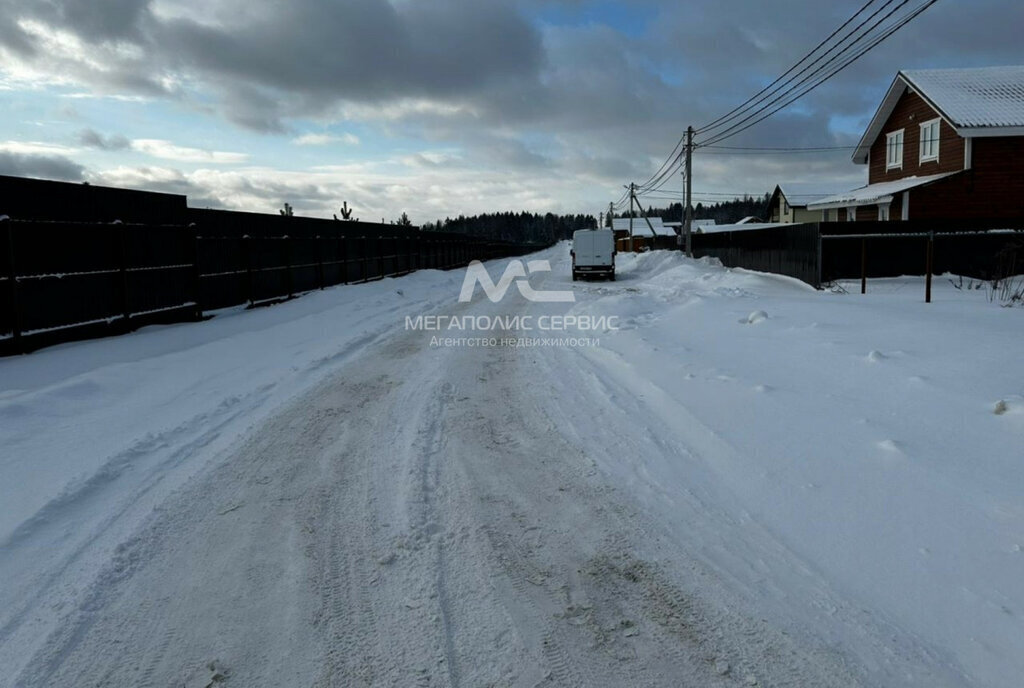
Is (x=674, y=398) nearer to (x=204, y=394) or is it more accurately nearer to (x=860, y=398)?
(x=860, y=398)

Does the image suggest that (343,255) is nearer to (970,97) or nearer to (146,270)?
(146,270)

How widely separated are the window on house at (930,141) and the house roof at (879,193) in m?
0.91

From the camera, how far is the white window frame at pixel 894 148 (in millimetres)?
30734

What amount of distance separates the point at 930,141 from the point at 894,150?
300 cm

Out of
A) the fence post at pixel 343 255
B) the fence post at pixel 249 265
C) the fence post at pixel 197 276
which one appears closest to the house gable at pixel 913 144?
the fence post at pixel 343 255

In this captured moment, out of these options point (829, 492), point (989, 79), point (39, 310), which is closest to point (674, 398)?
point (829, 492)

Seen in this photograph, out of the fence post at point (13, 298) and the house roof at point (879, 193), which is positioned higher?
the house roof at point (879, 193)

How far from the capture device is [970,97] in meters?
27.8

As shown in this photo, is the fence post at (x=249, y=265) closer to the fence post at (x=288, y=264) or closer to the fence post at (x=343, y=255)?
the fence post at (x=288, y=264)

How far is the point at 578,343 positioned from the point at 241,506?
26.6 ft

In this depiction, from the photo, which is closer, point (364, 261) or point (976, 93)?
point (364, 261)

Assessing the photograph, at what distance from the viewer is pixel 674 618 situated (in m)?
3.20

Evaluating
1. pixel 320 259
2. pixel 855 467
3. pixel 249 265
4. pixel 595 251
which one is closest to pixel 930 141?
pixel 595 251

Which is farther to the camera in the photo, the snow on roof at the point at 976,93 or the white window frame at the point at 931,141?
the white window frame at the point at 931,141
